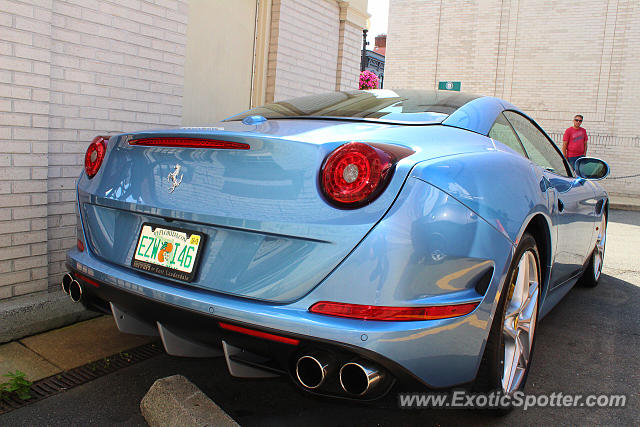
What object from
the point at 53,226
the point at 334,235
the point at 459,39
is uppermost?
the point at 459,39

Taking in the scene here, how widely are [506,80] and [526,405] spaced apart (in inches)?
654

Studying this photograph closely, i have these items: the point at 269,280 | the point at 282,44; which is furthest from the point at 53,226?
the point at 282,44

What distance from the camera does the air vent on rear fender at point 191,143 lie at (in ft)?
Answer: 6.45

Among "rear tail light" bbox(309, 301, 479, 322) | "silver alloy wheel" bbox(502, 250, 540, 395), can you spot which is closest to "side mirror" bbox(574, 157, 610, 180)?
"silver alloy wheel" bbox(502, 250, 540, 395)

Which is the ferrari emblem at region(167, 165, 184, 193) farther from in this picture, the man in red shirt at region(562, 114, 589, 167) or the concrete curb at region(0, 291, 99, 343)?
the man in red shirt at region(562, 114, 589, 167)

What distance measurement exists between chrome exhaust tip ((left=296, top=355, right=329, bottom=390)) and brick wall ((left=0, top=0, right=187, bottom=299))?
2.36 metres

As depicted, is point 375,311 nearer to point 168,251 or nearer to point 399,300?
point 399,300

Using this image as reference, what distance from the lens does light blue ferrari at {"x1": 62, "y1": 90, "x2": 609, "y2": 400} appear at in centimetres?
172

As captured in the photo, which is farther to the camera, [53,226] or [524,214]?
[53,226]

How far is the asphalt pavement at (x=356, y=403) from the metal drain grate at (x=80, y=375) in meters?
0.05

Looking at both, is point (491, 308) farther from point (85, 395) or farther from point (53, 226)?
point (53, 226)

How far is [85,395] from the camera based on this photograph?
99.2 inches

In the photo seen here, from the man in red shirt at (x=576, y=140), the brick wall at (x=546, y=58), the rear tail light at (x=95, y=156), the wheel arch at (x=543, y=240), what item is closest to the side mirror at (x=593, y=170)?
the wheel arch at (x=543, y=240)

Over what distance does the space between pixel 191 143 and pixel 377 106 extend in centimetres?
103
